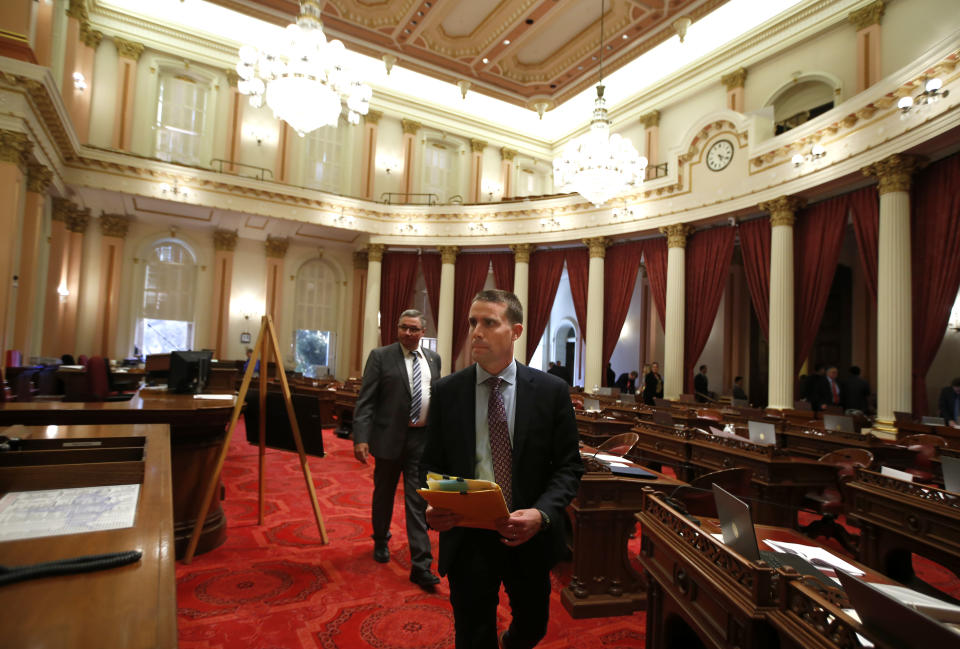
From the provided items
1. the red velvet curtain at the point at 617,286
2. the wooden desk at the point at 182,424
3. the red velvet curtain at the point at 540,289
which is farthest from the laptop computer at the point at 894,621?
the red velvet curtain at the point at 540,289

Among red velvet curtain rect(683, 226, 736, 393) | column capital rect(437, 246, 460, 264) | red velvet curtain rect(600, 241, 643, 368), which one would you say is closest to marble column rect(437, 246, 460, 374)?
column capital rect(437, 246, 460, 264)

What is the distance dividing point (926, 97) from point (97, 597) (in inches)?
333

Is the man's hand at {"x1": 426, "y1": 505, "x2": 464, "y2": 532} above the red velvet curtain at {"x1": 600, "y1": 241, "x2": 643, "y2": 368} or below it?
below

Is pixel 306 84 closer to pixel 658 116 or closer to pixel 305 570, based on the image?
pixel 305 570

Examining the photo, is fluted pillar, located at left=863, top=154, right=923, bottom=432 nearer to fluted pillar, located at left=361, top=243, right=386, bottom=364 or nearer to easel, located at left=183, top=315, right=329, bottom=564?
easel, located at left=183, top=315, right=329, bottom=564

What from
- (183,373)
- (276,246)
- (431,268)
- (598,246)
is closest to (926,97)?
(598,246)

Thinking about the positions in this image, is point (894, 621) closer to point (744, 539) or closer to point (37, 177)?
point (744, 539)

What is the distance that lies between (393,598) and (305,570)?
2.20 ft

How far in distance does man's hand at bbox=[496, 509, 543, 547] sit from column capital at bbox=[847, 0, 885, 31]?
11.8m

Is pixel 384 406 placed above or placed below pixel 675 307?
below

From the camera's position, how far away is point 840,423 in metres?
5.53

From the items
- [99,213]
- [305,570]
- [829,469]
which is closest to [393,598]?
[305,570]

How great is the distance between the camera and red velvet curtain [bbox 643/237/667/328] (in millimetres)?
11312

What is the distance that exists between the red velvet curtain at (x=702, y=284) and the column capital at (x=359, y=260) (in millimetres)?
8949
